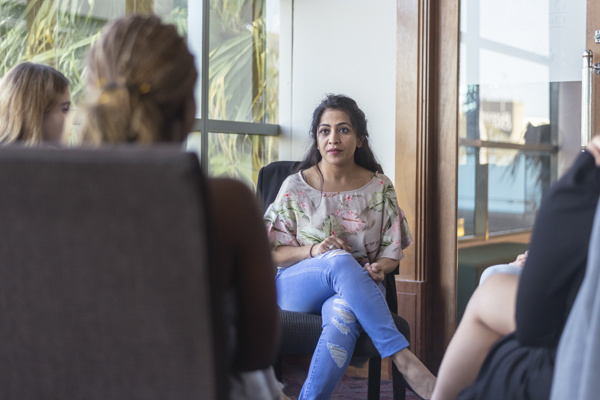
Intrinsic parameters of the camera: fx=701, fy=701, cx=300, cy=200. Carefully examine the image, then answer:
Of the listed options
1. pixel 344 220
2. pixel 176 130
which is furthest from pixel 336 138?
pixel 176 130

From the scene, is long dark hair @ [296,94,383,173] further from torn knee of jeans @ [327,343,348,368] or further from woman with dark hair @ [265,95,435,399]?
torn knee of jeans @ [327,343,348,368]

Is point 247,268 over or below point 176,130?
below

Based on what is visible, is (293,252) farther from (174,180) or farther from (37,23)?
(174,180)

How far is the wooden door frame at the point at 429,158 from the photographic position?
136 inches

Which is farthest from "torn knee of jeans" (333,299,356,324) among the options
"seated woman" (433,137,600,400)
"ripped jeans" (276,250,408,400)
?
"seated woman" (433,137,600,400)

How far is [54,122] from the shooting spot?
2090 mm

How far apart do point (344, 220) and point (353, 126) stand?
0.43m

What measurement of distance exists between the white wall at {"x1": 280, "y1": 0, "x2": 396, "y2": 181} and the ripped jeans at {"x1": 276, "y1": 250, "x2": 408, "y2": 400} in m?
1.14

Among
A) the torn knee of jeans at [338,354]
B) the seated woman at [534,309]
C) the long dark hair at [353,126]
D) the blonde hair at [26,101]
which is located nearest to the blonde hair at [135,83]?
the seated woman at [534,309]

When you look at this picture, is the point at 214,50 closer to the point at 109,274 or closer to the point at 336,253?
the point at 336,253

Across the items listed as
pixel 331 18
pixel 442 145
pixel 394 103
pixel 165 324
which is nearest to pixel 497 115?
pixel 442 145

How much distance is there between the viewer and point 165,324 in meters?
0.96

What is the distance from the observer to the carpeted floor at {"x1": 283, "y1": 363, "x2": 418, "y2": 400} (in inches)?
128

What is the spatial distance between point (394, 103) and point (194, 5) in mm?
1116
